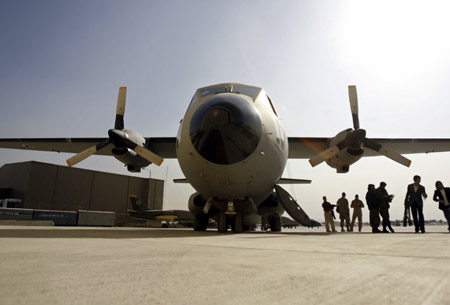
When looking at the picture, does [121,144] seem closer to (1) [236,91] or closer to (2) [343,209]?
(1) [236,91]

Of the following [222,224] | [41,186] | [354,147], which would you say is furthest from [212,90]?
[41,186]

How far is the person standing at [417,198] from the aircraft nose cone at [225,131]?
6.07m

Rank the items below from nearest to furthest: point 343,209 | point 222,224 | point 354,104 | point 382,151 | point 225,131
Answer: point 225,131
point 222,224
point 382,151
point 354,104
point 343,209

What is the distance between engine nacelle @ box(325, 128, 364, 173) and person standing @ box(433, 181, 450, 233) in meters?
2.64

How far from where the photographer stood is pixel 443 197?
9.02 meters

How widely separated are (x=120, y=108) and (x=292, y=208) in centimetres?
711

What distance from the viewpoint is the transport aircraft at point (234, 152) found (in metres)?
6.59

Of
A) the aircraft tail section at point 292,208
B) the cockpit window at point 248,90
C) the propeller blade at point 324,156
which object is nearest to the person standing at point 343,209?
the propeller blade at point 324,156

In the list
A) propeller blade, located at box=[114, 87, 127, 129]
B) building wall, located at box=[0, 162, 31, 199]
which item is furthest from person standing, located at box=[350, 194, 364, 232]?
building wall, located at box=[0, 162, 31, 199]

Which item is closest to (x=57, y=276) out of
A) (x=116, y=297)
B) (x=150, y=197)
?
(x=116, y=297)

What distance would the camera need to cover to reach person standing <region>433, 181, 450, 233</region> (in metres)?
8.95

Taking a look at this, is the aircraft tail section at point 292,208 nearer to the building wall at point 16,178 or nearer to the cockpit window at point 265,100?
the cockpit window at point 265,100

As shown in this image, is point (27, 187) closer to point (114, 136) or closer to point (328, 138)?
point (114, 136)

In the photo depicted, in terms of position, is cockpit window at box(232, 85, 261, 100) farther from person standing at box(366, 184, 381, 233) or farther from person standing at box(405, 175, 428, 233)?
person standing at box(405, 175, 428, 233)
